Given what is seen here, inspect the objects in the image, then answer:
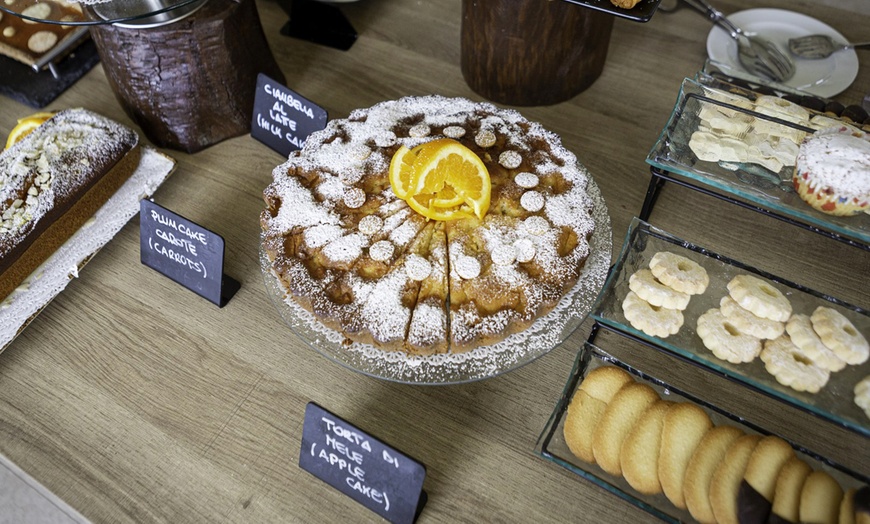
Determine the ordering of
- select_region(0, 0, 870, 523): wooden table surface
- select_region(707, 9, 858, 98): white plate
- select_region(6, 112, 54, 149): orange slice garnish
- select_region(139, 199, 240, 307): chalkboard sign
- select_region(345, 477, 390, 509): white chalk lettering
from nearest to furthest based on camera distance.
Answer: select_region(345, 477, 390, 509): white chalk lettering → select_region(0, 0, 870, 523): wooden table surface → select_region(139, 199, 240, 307): chalkboard sign → select_region(6, 112, 54, 149): orange slice garnish → select_region(707, 9, 858, 98): white plate

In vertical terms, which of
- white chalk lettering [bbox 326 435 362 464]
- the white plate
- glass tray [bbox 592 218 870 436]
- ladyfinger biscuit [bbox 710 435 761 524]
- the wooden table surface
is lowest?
the wooden table surface

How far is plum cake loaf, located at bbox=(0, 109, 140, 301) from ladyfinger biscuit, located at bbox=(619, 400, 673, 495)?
137cm

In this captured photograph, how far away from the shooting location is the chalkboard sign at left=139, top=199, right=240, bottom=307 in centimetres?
142

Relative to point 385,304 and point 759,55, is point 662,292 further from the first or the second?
point 759,55

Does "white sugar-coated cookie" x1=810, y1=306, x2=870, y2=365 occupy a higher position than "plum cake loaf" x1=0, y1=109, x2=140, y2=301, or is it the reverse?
"white sugar-coated cookie" x1=810, y1=306, x2=870, y2=365

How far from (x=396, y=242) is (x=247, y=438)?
52 cm

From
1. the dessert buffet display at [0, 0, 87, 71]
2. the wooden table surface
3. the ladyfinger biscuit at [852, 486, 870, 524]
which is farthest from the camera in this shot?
the dessert buffet display at [0, 0, 87, 71]

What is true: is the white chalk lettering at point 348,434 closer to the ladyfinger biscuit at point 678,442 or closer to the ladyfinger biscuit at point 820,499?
the ladyfinger biscuit at point 678,442

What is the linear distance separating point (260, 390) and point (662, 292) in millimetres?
875

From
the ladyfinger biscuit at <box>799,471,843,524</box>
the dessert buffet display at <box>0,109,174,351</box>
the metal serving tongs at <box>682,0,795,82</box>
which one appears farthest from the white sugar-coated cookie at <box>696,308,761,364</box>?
the dessert buffet display at <box>0,109,174,351</box>

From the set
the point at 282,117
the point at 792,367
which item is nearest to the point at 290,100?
the point at 282,117

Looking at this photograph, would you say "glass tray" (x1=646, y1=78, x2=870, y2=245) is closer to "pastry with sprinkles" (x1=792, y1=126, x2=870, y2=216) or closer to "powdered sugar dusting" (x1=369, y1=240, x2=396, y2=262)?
Result: "pastry with sprinkles" (x1=792, y1=126, x2=870, y2=216)

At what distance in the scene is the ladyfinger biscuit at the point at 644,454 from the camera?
1080 millimetres

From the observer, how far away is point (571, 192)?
1401 millimetres
